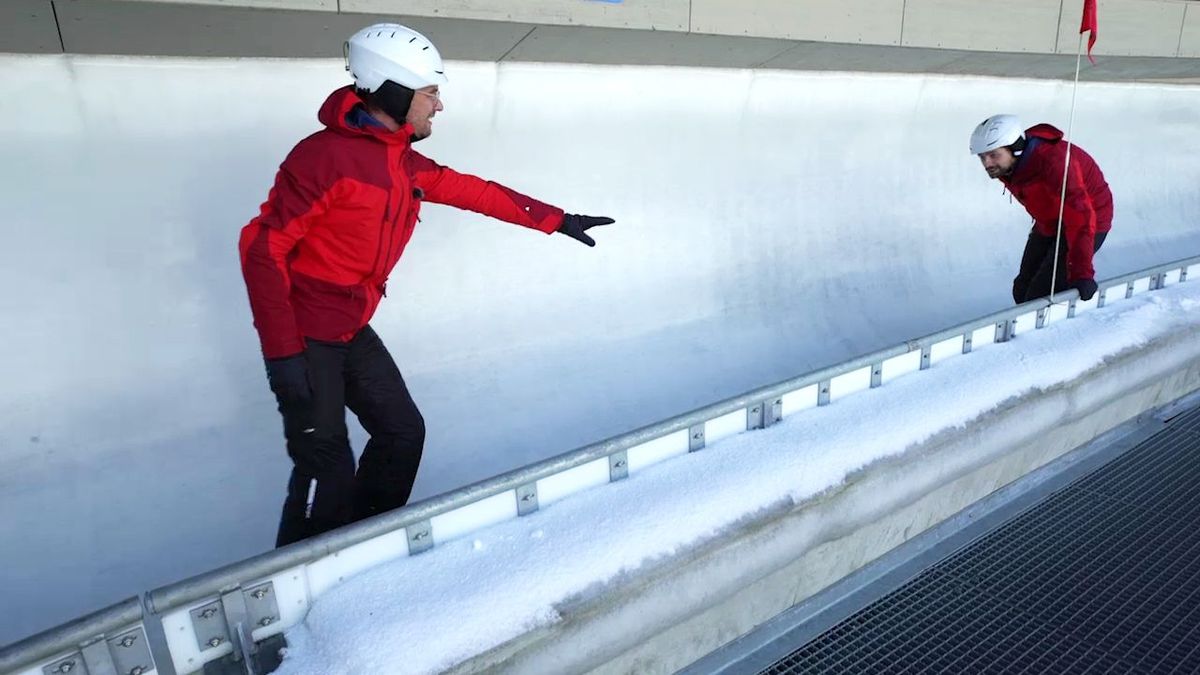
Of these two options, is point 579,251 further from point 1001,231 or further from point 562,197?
point 1001,231

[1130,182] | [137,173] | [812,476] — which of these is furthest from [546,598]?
[1130,182]

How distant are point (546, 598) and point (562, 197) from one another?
226cm

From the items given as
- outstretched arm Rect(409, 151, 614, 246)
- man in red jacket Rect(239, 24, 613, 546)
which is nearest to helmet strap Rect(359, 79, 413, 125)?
man in red jacket Rect(239, 24, 613, 546)

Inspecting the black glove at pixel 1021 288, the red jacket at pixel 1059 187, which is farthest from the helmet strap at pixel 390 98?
the black glove at pixel 1021 288

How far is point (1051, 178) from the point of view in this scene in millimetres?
3283

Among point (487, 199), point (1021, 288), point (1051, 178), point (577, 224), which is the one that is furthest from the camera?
point (1021, 288)

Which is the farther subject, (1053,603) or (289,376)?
(1053,603)

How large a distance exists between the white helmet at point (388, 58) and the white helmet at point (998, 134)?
102 inches

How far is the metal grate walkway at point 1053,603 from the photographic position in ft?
6.14

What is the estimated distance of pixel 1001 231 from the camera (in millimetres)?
5305

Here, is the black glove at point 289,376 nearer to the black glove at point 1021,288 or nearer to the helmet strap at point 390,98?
the helmet strap at point 390,98

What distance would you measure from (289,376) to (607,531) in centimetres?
83

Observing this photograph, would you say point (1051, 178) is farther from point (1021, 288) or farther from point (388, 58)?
point (388, 58)

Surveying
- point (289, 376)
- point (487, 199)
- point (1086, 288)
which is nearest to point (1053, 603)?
point (1086, 288)
